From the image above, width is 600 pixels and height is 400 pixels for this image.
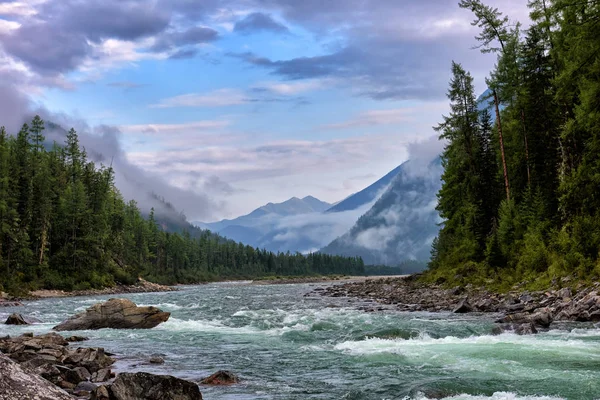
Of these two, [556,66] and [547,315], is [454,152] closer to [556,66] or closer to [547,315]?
[556,66]

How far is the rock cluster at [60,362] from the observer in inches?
564

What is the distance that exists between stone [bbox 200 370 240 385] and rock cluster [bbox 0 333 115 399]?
3.18 meters

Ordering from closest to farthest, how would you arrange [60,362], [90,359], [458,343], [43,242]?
[60,362], [90,359], [458,343], [43,242]

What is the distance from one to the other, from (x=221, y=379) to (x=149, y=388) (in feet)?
14.3

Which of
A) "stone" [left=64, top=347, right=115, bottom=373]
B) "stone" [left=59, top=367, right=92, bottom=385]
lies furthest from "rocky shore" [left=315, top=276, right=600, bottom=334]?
"stone" [left=59, top=367, right=92, bottom=385]

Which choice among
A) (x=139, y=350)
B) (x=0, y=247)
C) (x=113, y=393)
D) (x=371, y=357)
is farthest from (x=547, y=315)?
(x=0, y=247)

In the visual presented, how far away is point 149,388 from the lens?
11.2m

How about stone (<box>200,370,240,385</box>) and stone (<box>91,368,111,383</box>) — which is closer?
stone (<box>200,370,240,385</box>)

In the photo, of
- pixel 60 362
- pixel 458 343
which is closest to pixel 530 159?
pixel 458 343

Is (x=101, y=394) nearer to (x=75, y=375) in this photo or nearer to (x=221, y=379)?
(x=75, y=375)

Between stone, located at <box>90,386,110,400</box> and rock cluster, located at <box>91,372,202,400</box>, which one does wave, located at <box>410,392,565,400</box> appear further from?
stone, located at <box>90,386,110,400</box>

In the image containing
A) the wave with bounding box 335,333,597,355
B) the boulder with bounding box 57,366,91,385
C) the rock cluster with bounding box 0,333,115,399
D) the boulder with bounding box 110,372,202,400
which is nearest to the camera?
the boulder with bounding box 110,372,202,400

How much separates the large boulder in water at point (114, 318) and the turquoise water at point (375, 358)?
1.32 meters

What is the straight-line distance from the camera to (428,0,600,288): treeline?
33.0 m
